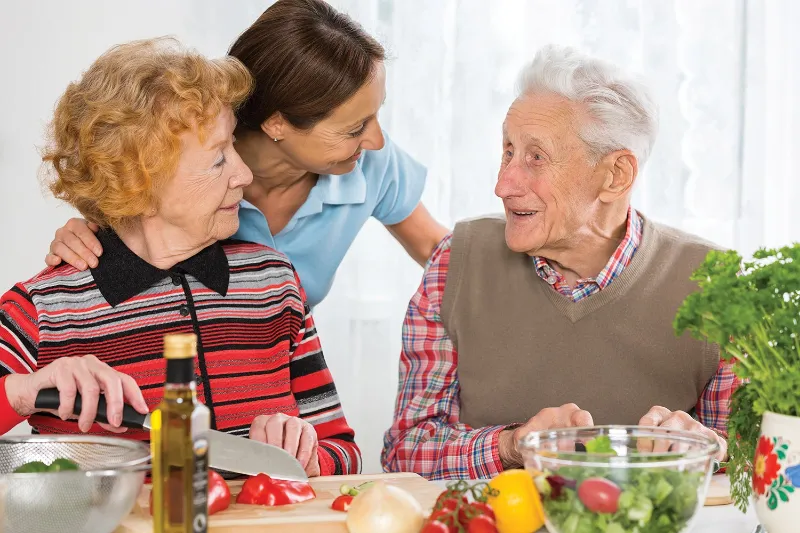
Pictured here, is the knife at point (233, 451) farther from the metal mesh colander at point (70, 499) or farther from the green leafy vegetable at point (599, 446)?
the green leafy vegetable at point (599, 446)

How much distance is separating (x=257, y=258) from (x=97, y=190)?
33cm

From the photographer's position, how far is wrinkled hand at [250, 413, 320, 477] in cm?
150

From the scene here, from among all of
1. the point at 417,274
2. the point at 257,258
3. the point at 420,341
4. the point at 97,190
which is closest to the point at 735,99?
the point at 417,274

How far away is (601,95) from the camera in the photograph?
1.83 m

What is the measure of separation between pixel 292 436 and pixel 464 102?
1.73m

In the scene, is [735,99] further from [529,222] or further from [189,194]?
[189,194]

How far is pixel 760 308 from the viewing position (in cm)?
101

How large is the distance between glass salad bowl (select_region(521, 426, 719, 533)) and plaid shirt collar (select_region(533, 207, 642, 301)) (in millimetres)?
829

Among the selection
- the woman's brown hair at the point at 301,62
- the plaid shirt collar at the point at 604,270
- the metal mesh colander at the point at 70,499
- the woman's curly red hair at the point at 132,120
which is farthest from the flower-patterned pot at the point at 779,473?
the woman's brown hair at the point at 301,62

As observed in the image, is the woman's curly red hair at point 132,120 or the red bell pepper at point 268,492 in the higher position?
the woman's curly red hair at point 132,120

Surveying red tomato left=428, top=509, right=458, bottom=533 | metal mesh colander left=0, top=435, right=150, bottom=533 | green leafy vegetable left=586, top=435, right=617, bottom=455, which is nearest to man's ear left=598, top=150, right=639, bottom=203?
green leafy vegetable left=586, top=435, right=617, bottom=455

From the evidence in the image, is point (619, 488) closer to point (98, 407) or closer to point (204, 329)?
point (98, 407)

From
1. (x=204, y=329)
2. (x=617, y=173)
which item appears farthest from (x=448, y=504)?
(x=617, y=173)

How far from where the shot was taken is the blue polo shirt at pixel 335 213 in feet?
7.06
